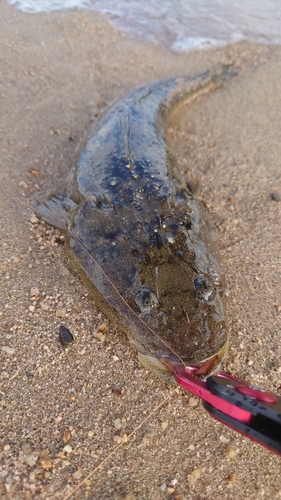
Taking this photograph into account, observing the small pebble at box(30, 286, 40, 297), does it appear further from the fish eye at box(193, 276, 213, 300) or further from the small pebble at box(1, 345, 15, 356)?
the fish eye at box(193, 276, 213, 300)

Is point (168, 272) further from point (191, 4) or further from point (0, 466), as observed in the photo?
point (191, 4)

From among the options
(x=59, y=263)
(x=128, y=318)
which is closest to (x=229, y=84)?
(x=59, y=263)

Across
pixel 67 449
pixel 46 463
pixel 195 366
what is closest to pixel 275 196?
pixel 195 366

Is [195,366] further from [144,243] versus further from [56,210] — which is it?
[56,210]

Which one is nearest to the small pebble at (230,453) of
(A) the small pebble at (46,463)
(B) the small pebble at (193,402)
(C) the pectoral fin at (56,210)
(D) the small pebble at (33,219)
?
(B) the small pebble at (193,402)

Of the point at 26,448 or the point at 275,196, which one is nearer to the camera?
the point at 26,448

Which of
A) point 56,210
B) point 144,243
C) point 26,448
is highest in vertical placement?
point 144,243

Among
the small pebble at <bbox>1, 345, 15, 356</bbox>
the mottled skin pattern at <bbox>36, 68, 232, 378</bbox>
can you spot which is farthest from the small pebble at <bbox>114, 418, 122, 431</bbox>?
the small pebble at <bbox>1, 345, 15, 356</bbox>
